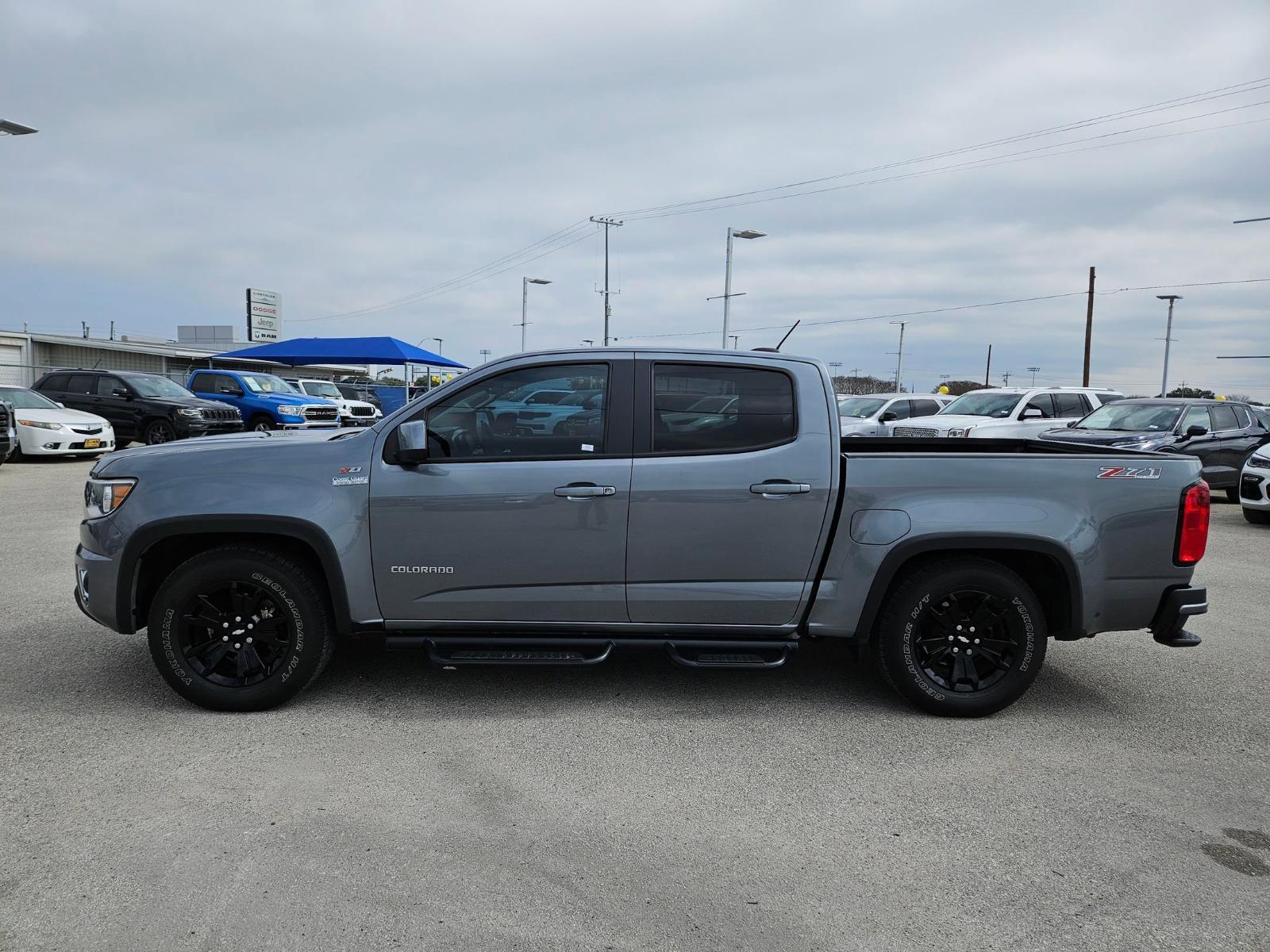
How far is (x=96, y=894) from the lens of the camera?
2.85m

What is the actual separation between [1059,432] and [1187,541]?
10910 mm

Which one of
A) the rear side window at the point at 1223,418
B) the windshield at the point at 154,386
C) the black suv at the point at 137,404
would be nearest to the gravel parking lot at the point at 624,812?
the rear side window at the point at 1223,418

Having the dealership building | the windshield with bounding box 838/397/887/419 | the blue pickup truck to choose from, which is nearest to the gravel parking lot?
the windshield with bounding box 838/397/887/419

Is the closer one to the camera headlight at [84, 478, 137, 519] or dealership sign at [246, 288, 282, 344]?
headlight at [84, 478, 137, 519]

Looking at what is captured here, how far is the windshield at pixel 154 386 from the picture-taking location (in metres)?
19.5

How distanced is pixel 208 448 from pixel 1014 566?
398cm

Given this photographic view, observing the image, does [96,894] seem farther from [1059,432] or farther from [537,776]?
[1059,432]

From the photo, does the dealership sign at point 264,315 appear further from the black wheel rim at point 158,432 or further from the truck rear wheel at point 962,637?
the truck rear wheel at point 962,637

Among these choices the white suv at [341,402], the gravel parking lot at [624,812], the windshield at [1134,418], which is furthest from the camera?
the white suv at [341,402]

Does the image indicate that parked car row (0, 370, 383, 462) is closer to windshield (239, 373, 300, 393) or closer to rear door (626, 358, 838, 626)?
windshield (239, 373, 300, 393)

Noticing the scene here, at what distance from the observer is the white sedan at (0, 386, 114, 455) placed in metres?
16.4

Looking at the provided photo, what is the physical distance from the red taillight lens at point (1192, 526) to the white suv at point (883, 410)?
15.6 m

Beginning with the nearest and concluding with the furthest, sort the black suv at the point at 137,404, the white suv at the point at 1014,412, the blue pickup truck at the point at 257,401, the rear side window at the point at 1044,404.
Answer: the white suv at the point at 1014,412 < the rear side window at the point at 1044,404 < the black suv at the point at 137,404 < the blue pickup truck at the point at 257,401

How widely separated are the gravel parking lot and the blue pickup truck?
1893cm
